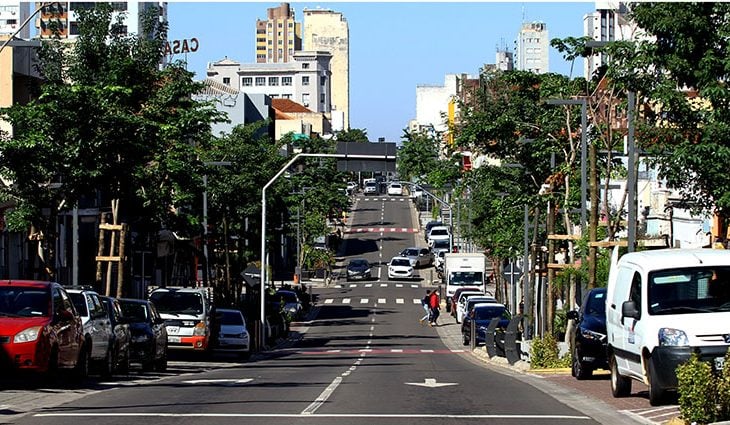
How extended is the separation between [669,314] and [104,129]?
19165mm

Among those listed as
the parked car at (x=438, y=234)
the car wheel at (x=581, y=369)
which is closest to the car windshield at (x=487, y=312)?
the car wheel at (x=581, y=369)

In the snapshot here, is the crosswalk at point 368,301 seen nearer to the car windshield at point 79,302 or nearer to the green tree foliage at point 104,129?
the green tree foliage at point 104,129

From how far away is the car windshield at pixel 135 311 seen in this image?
3000cm

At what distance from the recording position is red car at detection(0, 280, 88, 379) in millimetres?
20438

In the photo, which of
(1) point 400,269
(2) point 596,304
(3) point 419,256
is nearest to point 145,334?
(2) point 596,304

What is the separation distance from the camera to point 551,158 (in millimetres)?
41875

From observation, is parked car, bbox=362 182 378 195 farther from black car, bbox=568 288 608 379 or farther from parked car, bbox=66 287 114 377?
black car, bbox=568 288 608 379

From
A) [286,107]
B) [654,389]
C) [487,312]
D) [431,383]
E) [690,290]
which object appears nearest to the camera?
[654,389]

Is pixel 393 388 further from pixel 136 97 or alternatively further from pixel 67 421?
pixel 136 97

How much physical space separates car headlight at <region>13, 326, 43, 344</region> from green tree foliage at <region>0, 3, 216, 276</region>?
999 centimetres

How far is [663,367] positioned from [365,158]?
920 inches

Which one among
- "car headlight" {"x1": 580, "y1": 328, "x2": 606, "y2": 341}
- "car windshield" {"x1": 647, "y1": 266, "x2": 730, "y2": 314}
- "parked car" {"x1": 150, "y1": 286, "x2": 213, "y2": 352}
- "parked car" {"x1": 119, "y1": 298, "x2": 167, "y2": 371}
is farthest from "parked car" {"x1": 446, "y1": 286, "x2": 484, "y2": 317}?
"car windshield" {"x1": 647, "y1": 266, "x2": 730, "y2": 314}

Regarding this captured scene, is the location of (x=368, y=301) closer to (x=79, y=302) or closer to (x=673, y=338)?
(x=79, y=302)

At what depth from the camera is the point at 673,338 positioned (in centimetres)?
1698
